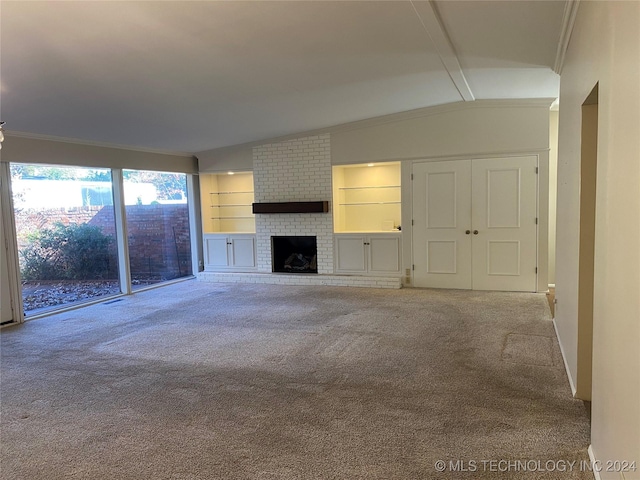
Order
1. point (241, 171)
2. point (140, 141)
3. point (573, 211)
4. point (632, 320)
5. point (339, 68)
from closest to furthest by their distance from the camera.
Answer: point (632, 320) < point (573, 211) < point (339, 68) < point (140, 141) < point (241, 171)

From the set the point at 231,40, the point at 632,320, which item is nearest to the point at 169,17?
the point at 231,40

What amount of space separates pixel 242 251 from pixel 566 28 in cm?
624

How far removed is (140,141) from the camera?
6602 millimetres

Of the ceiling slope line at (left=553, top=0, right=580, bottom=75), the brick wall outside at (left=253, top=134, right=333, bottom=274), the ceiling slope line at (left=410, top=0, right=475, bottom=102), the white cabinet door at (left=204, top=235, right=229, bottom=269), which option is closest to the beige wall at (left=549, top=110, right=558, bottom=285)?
the ceiling slope line at (left=410, top=0, right=475, bottom=102)

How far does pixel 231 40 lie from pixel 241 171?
4802 millimetres

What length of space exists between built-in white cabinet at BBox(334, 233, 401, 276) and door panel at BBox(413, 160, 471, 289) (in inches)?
13.7

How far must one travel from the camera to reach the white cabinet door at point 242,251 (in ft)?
26.7

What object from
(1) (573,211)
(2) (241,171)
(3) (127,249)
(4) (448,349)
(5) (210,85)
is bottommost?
(4) (448,349)

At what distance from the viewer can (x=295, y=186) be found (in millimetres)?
7648

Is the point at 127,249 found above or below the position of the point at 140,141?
below

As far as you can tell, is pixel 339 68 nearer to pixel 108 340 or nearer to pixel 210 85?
pixel 210 85

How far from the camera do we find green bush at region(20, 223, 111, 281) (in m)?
5.64

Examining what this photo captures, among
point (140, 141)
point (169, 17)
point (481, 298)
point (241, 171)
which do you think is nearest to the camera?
point (169, 17)

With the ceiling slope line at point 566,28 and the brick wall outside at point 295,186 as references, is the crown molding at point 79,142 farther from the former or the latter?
the ceiling slope line at point 566,28
